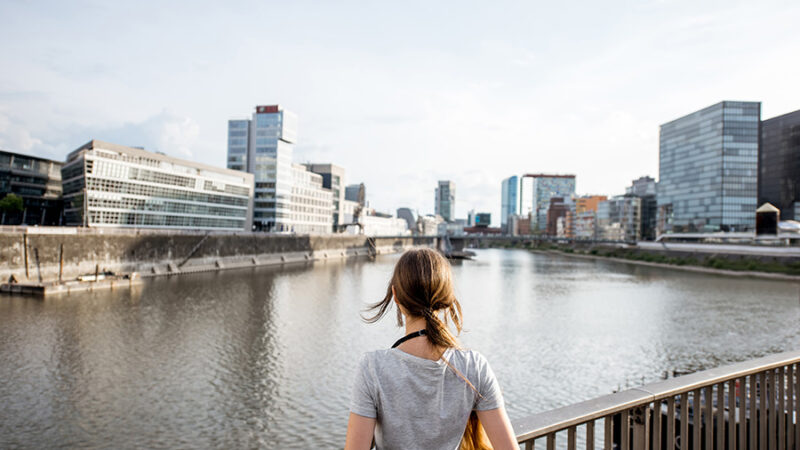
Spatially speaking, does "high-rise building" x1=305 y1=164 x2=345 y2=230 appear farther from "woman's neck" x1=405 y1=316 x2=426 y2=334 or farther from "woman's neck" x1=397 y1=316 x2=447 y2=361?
"woman's neck" x1=397 y1=316 x2=447 y2=361

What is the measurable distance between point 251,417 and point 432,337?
15.5 meters

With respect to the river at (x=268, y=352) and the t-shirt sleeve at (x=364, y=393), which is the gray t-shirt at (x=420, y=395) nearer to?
the t-shirt sleeve at (x=364, y=393)

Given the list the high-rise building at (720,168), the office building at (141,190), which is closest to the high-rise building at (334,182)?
the office building at (141,190)

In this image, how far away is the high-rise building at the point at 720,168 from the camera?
4540 inches

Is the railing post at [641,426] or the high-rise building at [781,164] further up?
the high-rise building at [781,164]

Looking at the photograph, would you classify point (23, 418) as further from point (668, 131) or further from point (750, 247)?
point (668, 131)

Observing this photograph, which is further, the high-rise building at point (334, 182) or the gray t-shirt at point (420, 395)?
the high-rise building at point (334, 182)

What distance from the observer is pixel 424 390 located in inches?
95.3

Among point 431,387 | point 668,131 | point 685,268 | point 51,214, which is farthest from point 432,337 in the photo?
point 668,131

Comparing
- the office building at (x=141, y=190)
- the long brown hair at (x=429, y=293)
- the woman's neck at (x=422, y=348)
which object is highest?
the office building at (x=141, y=190)

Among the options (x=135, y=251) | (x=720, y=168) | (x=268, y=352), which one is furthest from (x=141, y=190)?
(x=720, y=168)

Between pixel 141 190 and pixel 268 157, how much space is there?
45521 millimetres

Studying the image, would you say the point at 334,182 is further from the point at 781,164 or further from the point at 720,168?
the point at 781,164

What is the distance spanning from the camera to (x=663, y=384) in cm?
412
